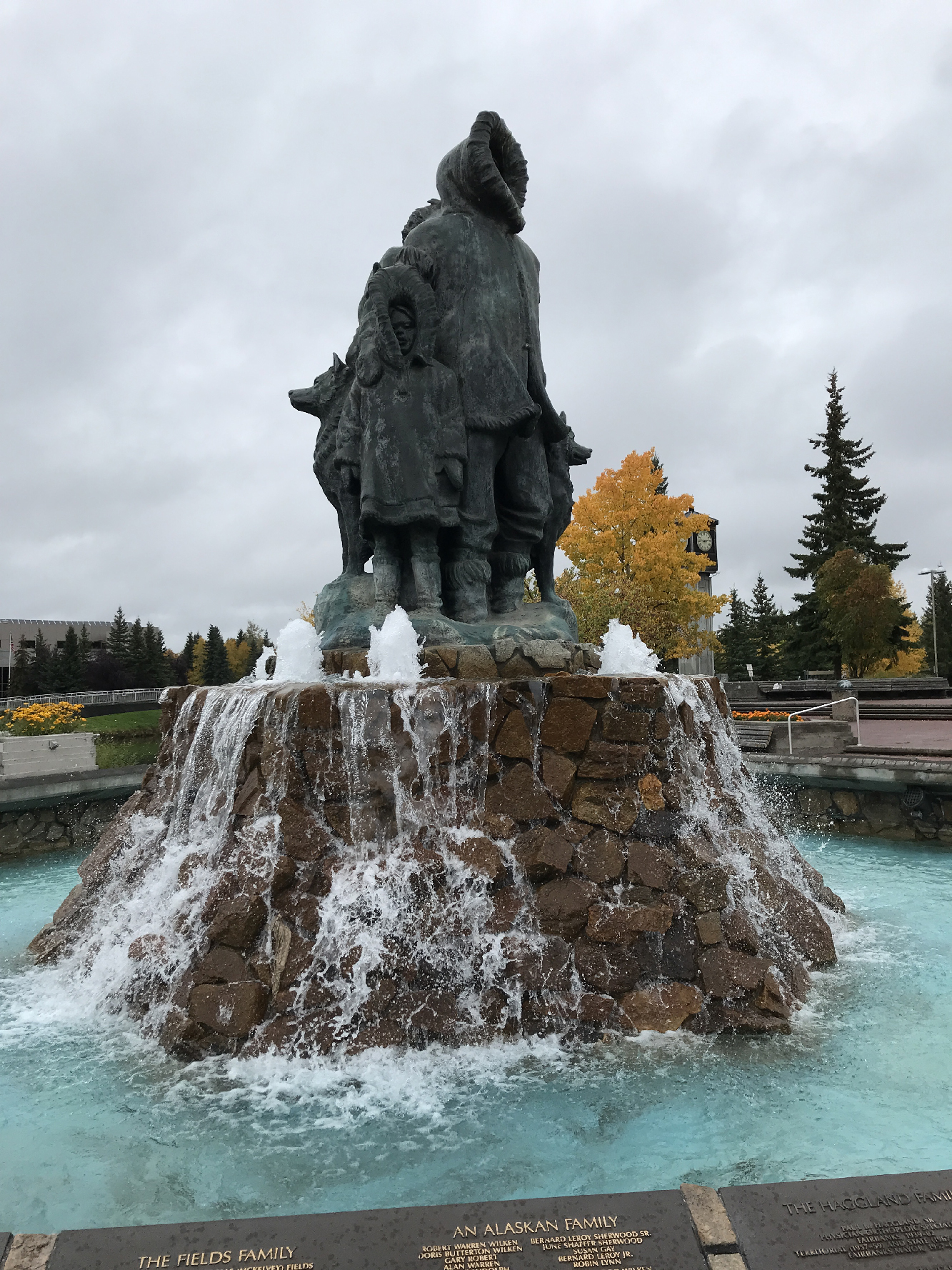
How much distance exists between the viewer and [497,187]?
5.62 m

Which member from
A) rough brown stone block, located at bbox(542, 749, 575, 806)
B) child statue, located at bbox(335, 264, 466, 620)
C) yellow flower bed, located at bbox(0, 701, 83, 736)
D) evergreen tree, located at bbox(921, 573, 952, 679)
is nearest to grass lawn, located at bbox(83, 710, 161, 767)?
yellow flower bed, located at bbox(0, 701, 83, 736)

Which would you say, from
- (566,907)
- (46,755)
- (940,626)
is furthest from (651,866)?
(940,626)

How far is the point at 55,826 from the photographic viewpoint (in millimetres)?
8938

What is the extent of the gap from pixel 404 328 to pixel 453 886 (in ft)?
11.7

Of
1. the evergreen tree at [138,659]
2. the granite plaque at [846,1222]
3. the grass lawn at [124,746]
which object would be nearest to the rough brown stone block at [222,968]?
the granite plaque at [846,1222]

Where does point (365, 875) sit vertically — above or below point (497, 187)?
below

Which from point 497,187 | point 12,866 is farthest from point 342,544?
point 12,866

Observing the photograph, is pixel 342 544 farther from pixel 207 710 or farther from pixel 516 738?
pixel 516 738

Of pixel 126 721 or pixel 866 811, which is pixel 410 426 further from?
→ pixel 126 721

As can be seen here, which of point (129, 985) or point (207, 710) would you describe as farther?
point (207, 710)

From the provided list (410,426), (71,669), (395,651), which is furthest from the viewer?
(71,669)

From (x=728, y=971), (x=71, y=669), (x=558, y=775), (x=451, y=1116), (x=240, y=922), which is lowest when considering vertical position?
(x=451, y=1116)

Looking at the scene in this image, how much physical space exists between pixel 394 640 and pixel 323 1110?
2.50 meters

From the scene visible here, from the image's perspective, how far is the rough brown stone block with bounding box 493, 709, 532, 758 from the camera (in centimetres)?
435
